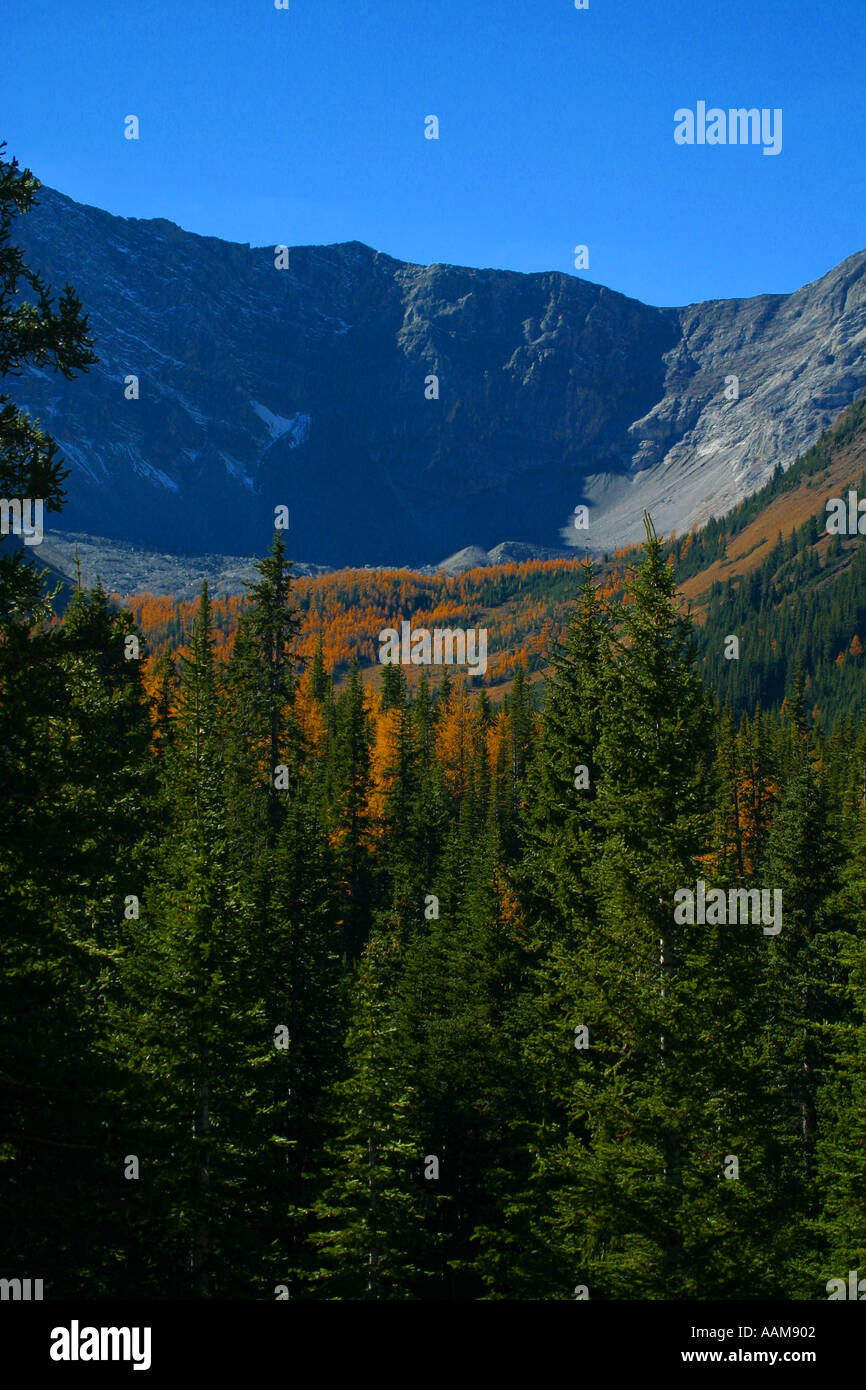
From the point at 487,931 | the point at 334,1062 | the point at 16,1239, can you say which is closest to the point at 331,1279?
the point at 334,1062

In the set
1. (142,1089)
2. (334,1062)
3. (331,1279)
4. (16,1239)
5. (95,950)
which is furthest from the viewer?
(334,1062)

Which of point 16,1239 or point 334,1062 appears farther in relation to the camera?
point 334,1062

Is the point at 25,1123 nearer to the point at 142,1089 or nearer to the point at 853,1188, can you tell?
the point at 142,1089

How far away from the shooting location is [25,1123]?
524 inches

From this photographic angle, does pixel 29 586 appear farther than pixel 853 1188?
No

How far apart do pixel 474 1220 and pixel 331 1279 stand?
926cm

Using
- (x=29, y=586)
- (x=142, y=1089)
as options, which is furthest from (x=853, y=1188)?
(x=29, y=586)

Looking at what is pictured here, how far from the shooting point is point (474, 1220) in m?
32.4

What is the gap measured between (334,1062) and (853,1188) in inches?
614

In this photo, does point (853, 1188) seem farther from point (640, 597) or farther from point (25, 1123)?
point (25, 1123)
